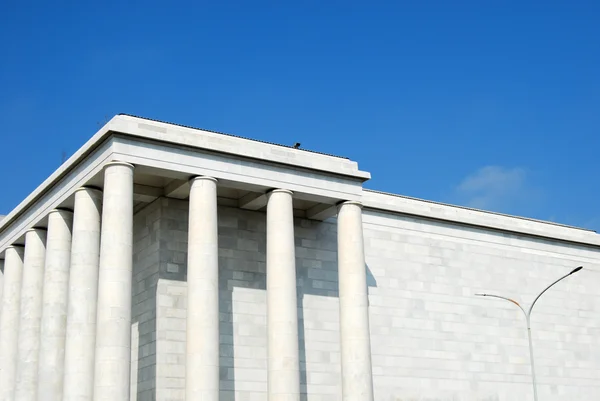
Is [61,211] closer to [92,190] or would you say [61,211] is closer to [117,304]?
[92,190]

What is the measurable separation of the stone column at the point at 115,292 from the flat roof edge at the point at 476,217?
16.5 meters

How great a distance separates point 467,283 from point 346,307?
1288 centimetres

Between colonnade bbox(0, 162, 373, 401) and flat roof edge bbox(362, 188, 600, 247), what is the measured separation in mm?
7070

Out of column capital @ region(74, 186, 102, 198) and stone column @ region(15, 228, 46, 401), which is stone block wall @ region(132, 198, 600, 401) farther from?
stone column @ region(15, 228, 46, 401)

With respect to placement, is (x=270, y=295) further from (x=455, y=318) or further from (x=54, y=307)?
(x=455, y=318)

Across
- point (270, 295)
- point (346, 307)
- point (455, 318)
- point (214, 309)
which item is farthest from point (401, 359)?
point (214, 309)

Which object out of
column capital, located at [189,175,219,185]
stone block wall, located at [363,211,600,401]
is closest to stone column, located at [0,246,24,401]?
column capital, located at [189,175,219,185]

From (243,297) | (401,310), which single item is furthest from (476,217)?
(243,297)

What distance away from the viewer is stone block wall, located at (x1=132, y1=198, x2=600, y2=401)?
1615 inches

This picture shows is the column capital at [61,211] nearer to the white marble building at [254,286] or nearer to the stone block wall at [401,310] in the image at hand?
the white marble building at [254,286]

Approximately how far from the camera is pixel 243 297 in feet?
140

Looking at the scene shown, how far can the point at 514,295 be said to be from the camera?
174 feet

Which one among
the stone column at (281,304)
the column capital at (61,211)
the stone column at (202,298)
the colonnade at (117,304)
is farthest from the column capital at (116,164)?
the stone column at (281,304)

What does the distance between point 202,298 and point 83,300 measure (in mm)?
5040
